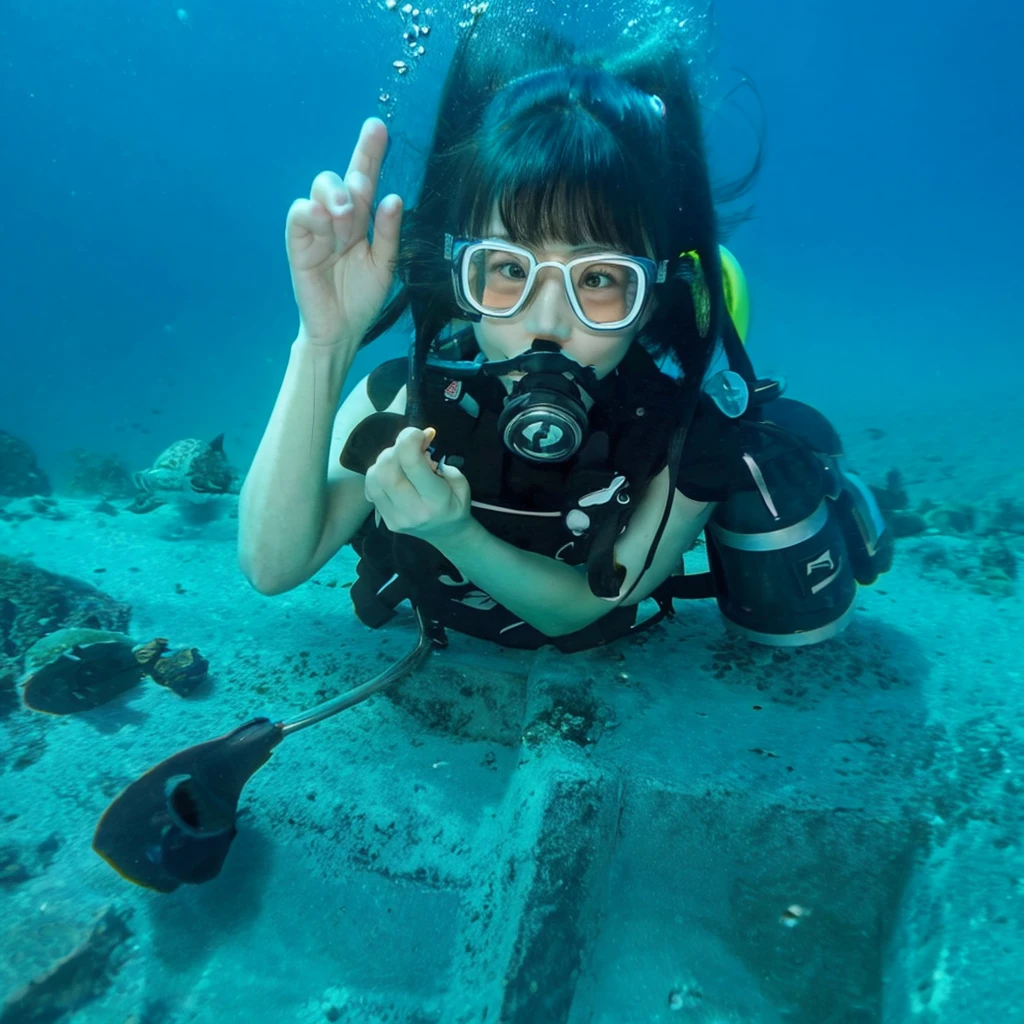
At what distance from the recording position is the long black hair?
2.05 meters

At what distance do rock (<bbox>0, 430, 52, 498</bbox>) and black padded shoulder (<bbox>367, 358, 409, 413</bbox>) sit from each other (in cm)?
1020

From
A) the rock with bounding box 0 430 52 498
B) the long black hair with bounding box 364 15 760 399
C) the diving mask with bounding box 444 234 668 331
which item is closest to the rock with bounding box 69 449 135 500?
the rock with bounding box 0 430 52 498

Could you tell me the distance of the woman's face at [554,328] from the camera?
2084 mm

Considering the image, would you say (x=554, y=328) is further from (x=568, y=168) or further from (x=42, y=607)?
(x=42, y=607)

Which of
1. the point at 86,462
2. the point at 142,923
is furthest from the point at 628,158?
the point at 86,462

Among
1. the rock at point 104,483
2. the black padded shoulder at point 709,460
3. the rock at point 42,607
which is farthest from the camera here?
the rock at point 104,483

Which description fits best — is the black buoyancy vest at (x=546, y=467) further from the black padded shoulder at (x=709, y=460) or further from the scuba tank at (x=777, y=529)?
the scuba tank at (x=777, y=529)

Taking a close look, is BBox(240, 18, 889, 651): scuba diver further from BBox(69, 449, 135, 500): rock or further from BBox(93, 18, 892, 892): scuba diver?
BBox(69, 449, 135, 500): rock

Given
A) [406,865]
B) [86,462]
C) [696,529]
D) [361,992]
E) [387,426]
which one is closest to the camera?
[361,992]

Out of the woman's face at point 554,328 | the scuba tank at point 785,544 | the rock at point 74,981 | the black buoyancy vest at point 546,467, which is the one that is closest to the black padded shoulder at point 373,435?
the black buoyancy vest at point 546,467

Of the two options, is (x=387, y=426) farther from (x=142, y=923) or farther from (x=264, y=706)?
(x=142, y=923)

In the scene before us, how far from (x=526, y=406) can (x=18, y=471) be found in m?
12.1

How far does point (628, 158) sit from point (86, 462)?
689 inches

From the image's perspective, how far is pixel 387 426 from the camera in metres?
2.46
